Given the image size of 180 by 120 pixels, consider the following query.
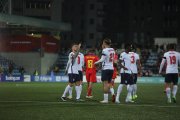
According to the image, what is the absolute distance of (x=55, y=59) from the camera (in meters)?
66.8

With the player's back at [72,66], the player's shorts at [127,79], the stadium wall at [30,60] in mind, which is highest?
the stadium wall at [30,60]

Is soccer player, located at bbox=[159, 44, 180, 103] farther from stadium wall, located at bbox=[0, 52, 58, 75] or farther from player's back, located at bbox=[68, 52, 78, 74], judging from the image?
stadium wall, located at bbox=[0, 52, 58, 75]

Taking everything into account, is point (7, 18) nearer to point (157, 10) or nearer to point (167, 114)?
point (167, 114)

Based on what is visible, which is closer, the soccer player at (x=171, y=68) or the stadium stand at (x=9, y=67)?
the soccer player at (x=171, y=68)

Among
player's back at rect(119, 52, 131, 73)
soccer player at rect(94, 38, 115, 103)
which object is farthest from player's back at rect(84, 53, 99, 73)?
soccer player at rect(94, 38, 115, 103)

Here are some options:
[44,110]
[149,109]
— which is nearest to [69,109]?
→ [44,110]

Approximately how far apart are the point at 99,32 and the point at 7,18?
82.6m

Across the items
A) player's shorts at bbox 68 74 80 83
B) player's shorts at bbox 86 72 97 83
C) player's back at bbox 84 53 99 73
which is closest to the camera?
player's shorts at bbox 68 74 80 83

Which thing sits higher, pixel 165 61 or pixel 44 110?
pixel 165 61

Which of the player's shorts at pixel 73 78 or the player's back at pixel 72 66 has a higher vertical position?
the player's back at pixel 72 66

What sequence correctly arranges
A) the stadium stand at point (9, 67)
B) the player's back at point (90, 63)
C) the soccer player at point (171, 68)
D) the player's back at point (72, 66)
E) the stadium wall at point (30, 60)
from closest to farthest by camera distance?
the soccer player at point (171, 68), the player's back at point (72, 66), the player's back at point (90, 63), the stadium stand at point (9, 67), the stadium wall at point (30, 60)

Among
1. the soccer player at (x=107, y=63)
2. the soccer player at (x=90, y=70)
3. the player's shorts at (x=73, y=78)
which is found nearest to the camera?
the soccer player at (x=107, y=63)

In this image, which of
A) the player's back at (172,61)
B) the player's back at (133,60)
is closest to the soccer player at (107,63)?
the player's back at (133,60)

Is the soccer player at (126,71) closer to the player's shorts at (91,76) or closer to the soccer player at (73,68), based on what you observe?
the soccer player at (73,68)
